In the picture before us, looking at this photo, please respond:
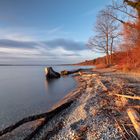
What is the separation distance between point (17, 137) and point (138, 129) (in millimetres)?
3729

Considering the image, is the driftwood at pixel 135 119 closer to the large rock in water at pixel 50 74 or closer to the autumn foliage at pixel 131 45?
the autumn foliage at pixel 131 45

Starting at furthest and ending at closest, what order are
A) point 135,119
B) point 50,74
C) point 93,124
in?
point 50,74
point 93,124
point 135,119

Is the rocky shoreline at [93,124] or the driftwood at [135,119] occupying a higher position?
the driftwood at [135,119]

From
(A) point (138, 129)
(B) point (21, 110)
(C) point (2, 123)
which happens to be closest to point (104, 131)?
(A) point (138, 129)

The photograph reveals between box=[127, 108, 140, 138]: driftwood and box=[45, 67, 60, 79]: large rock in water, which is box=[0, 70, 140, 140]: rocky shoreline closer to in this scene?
box=[127, 108, 140, 138]: driftwood

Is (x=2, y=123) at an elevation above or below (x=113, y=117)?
below

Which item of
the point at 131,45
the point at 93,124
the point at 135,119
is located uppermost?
the point at 131,45

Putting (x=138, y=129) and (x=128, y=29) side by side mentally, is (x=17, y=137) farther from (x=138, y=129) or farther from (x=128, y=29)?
(x=128, y=29)

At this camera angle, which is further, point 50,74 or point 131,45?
point 50,74

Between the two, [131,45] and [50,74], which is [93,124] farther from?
[50,74]

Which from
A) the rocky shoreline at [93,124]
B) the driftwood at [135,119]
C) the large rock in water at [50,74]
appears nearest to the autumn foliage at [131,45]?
the large rock in water at [50,74]

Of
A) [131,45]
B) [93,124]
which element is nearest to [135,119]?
[93,124]

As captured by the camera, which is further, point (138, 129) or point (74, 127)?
point (74, 127)

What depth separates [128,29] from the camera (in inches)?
880
